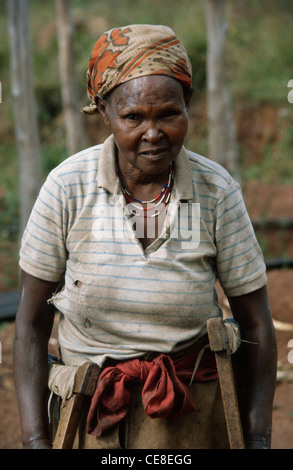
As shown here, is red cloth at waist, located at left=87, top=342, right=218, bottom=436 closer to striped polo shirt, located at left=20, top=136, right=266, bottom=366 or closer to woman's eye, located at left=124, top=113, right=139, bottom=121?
striped polo shirt, located at left=20, top=136, right=266, bottom=366

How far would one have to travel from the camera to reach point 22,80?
5.42 metres

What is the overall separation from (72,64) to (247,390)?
6.09 meters

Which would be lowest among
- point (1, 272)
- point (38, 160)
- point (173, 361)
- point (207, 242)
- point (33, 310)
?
point (1, 272)

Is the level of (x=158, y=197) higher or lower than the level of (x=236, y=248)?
higher

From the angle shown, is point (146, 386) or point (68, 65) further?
point (68, 65)

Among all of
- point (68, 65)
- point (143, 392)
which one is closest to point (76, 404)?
point (143, 392)

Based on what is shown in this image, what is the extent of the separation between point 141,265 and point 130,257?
0.13 ft

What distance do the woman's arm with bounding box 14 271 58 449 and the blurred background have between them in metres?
2.74

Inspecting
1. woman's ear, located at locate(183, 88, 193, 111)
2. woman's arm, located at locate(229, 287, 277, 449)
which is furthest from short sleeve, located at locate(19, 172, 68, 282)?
woman's arm, located at locate(229, 287, 277, 449)

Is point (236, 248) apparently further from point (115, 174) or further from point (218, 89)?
point (218, 89)

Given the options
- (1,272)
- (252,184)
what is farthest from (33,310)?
(252,184)

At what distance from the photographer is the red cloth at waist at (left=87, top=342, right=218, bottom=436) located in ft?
5.62

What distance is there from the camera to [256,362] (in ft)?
6.28
